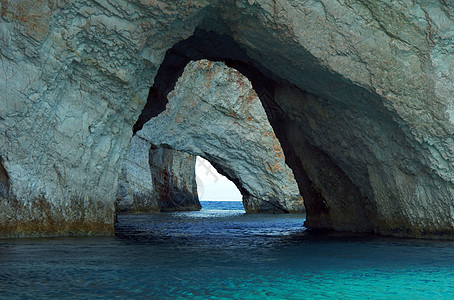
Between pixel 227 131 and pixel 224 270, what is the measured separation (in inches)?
872

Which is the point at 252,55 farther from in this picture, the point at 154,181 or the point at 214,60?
the point at 154,181

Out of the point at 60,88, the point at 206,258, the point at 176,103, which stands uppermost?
the point at 176,103

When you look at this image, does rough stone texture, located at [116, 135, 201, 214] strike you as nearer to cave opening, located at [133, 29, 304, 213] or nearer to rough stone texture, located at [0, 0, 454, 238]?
cave opening, located at [133, 29, 304, 213]

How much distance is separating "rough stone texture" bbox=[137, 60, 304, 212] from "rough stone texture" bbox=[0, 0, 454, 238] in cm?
1539

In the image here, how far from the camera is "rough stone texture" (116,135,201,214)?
99.8 feet

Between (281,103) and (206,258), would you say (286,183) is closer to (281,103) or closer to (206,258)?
(281,103)

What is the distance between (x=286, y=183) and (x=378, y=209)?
62.8 ft

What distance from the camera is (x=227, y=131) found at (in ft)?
94.1

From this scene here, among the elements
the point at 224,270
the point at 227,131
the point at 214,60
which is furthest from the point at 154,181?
the point at 224,270

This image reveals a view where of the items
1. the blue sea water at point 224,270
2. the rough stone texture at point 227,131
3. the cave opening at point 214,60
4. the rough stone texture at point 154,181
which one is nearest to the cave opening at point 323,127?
the cave opening at point 214,60

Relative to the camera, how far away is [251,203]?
3325 cm

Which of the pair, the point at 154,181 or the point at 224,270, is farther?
the point at 154,181

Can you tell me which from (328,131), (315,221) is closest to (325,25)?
(328,131)

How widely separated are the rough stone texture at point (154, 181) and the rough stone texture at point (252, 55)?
19060mm
